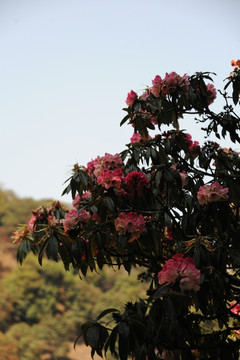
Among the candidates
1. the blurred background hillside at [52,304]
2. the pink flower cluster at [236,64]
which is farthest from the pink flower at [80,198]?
the blurred background hillside at [52,304]

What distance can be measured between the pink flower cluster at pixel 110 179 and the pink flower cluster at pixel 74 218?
0.73 feet

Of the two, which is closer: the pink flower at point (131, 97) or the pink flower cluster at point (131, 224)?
the pink flower cluster at point (131, 224)

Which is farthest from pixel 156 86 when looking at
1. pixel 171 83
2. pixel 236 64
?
pixel 236 64

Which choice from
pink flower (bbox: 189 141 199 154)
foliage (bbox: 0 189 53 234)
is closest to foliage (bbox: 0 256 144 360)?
foliage (bbox: 0 189 53 234)

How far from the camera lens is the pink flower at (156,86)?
183cm

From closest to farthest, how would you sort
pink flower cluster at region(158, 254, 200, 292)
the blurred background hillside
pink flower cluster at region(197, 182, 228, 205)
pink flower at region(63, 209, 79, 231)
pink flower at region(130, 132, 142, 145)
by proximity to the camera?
pink flower cluster at region(158, 254, 200, 292) → pink flower cluster at region(197, 182, 228, 205) → pink flower at region(63, 209, 79, 231) → pink flower at region(130, 132, 142, 145) → the blurred background hillside

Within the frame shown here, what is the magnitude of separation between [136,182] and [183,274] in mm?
481

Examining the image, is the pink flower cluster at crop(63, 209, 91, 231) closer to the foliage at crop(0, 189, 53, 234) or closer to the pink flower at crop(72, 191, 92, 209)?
the pink flower at crop(72, 191, 92, 209)

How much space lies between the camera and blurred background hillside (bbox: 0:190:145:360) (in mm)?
13938

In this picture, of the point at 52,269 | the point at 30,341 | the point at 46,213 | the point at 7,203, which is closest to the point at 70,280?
the point at 52,269

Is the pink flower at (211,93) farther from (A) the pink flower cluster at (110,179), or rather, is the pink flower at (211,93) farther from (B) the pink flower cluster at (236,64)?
(A) the pink flower cluster at (110,179)

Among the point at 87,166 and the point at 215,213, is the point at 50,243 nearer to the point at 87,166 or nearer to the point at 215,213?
the point at 87,166

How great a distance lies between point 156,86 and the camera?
185 cm

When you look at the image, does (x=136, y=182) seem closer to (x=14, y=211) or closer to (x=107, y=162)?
(x=107, y=162)
